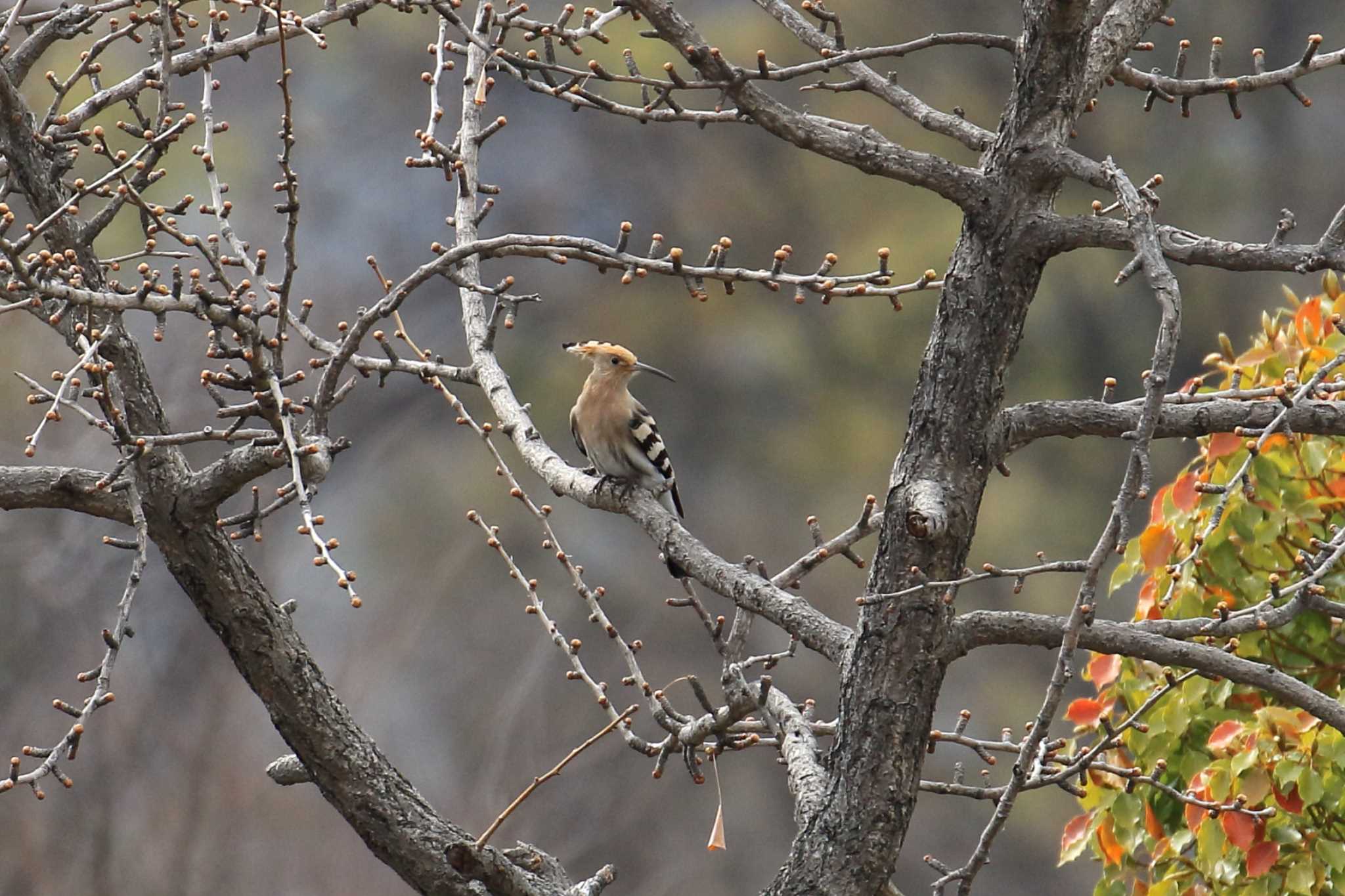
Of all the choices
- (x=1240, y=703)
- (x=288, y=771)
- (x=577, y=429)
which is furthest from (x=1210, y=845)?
(x=577, y=429)

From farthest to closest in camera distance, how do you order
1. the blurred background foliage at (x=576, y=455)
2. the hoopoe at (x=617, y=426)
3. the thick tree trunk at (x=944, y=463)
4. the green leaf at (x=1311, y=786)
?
the blurred background foliage at (x=576, y=455)
the hoopoe at (x=617, y=426)
the green leaf at (x=1311, y=786)
the thick tree trunk at (x=944, y=463)

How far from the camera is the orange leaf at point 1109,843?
3.05 m

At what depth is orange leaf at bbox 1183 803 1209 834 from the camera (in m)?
2.82

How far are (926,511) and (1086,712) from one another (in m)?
1.25

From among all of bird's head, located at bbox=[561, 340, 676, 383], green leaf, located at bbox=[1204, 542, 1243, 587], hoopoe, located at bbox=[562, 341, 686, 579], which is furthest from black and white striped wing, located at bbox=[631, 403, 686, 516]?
green leaf, located at bbox=[1204, 542, 1243, 587]

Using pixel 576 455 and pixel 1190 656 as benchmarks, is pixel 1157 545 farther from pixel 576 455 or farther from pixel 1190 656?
pixel 576 455

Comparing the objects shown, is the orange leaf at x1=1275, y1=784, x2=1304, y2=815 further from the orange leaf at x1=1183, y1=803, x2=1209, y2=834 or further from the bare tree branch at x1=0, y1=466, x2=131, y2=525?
A: the bare tree branch at x1=0, y1=466, x2=131, y2=525

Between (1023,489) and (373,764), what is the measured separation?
34.6 feet

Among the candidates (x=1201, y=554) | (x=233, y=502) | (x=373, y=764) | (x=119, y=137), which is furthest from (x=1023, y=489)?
(x=373, y=764)

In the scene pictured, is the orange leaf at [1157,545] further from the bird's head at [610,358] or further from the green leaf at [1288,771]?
the bird's head at [610,358]

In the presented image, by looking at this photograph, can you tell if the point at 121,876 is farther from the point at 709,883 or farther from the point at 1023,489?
the point at 1023,489

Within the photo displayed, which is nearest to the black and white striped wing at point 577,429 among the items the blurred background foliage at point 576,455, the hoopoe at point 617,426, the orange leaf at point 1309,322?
the hoopoe at point 617,426

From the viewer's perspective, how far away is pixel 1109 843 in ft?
10.0

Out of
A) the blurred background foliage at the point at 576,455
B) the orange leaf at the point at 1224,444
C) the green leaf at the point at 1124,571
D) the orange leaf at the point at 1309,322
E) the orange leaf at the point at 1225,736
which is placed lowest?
the orange leaf at the point at 1225,736
